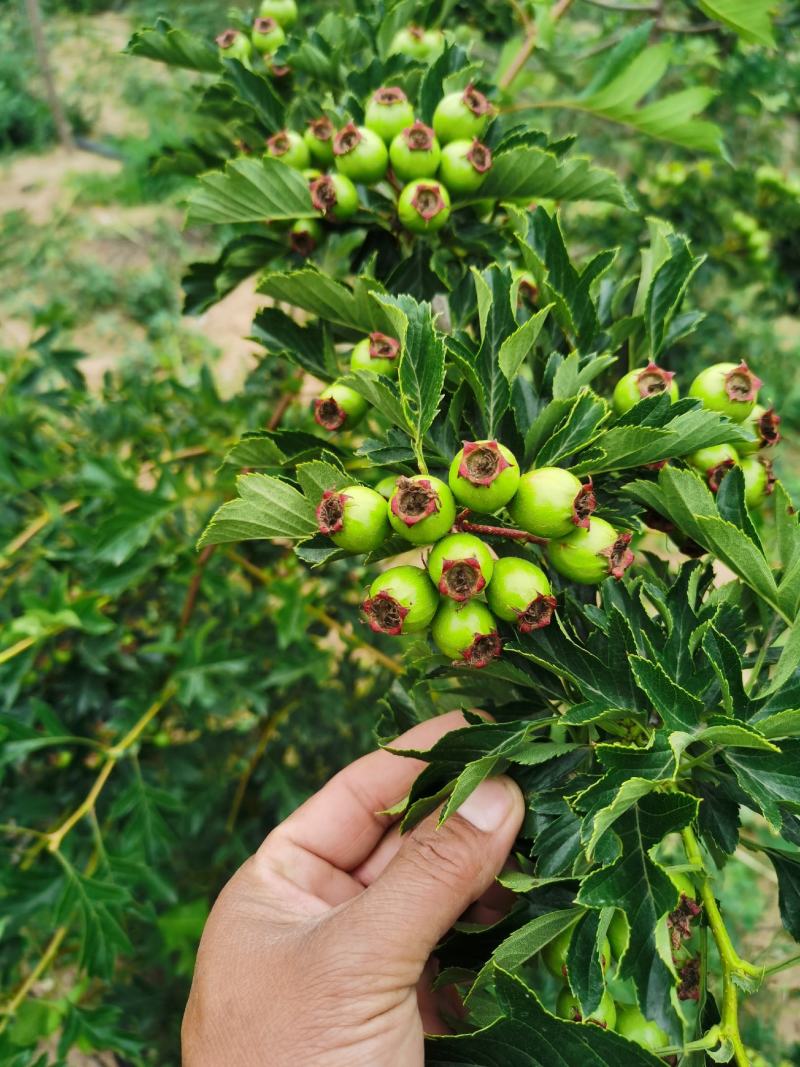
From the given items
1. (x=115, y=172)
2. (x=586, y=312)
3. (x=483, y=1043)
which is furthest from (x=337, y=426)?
(x=115, y=172)

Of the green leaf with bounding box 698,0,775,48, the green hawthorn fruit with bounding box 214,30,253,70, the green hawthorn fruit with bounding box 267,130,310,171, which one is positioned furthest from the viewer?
the green hawthorn fruit with bounding box 214,30,253,70

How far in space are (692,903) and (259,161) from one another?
1.18m

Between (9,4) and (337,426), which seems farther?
(9,4)

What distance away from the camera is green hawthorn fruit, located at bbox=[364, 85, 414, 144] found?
1.22 meters

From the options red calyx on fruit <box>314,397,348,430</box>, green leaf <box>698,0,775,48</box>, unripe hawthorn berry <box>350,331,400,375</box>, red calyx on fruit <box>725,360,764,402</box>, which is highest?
green leaf <box>698,0,775,48</box>

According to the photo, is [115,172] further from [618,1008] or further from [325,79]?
[618,1008]

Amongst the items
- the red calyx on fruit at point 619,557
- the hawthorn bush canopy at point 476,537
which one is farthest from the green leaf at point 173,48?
the red calyx on fruit at point 619,557

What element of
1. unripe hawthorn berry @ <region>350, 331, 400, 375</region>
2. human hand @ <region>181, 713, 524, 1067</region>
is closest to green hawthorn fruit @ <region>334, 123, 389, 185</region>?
unripe hawthorn berry @ <region>350, 331, 400, 375</region>

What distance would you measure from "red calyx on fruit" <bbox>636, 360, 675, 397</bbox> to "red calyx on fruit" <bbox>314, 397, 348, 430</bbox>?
16.0 inches

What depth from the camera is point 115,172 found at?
22.7 ft

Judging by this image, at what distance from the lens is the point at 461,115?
1210mm

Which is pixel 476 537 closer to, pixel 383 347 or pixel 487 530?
pixel 487 530

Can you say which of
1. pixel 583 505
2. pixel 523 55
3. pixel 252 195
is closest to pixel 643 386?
pixel 583 505

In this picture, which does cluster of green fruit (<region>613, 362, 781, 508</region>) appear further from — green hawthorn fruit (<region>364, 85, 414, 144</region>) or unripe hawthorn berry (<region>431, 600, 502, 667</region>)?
green hawthorn fruit (<region>364, 85, 414, 144</region>)
